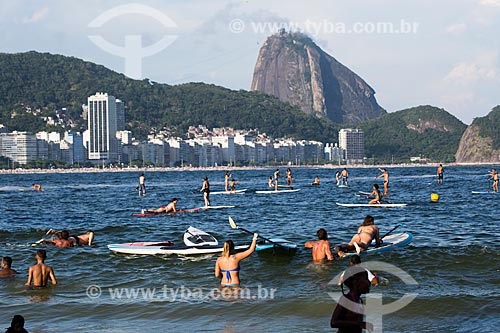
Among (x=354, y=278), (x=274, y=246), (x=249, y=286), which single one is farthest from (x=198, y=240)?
(x=354, y=278)

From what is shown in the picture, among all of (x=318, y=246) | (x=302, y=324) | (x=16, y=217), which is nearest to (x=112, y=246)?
(x=318, y=246)

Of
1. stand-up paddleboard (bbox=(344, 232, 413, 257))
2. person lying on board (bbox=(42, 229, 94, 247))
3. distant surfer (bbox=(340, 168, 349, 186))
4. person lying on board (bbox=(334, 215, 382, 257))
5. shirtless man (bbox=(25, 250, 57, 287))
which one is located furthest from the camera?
distant surfer (bbox=(340, 168, 349, 186))

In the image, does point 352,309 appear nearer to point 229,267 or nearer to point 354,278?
point 354,278

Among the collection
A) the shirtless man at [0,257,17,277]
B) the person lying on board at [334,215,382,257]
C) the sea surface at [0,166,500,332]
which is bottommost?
the sea surface at [0,166,500,332]

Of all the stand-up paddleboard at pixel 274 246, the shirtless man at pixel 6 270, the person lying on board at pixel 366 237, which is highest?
the person lying on board at pixel 366 237

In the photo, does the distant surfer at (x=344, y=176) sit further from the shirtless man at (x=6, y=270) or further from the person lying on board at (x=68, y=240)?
the shirtless man at (x=6, y=270)

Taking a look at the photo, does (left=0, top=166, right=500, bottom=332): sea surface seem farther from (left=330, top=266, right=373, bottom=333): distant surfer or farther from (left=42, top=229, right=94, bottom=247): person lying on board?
(left=330, top=266, right=373, bottom=333): distant surfer

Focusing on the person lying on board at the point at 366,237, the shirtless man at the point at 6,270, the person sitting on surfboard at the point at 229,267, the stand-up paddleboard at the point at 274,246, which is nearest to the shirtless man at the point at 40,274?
the shirtless man at the point at 6,270

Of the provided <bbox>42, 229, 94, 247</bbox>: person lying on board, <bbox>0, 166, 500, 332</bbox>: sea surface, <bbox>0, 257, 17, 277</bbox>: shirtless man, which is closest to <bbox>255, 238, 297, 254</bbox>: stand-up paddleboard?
<bbox>0, 166, 500, 332</bbox>: sea surface

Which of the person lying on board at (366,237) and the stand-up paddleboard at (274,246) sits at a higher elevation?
the person lying on board at (366,237)

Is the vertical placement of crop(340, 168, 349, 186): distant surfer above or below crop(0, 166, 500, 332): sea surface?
above

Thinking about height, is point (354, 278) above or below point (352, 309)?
above
